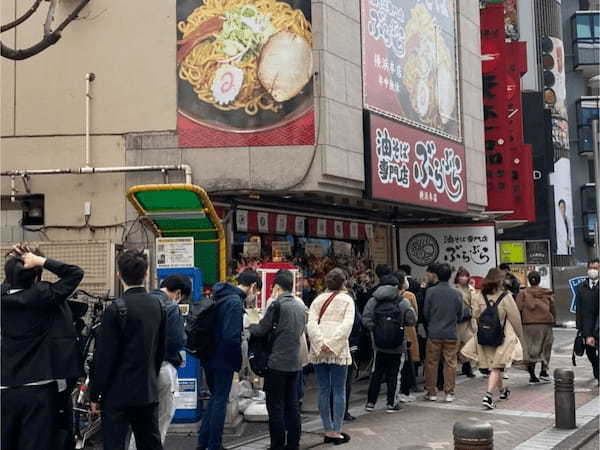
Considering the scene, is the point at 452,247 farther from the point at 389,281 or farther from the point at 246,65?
the point at 246,65

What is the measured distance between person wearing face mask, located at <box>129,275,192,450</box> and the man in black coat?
0.80 meters

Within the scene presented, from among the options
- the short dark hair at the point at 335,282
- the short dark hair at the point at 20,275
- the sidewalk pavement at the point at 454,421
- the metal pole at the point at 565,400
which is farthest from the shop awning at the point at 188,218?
the metal pole at the point at 565,400

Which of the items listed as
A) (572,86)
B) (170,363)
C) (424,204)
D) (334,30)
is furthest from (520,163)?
(572,86)

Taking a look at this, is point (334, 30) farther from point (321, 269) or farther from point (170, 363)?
point (170, 363)

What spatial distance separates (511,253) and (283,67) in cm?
2166

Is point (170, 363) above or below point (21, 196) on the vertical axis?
below

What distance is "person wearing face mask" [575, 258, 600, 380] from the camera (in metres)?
12.6

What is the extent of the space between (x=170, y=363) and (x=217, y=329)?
1.02m

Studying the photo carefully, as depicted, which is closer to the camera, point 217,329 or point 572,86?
point 217,329

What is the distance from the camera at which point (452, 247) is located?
16.3m

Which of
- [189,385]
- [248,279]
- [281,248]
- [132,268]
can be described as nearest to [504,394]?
[281,248]

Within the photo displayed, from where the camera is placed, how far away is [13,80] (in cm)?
1180

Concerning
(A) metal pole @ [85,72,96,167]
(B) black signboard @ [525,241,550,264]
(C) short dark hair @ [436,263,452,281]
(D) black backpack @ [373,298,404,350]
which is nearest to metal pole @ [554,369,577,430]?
(D) black backpack @ [373,298,404,350]

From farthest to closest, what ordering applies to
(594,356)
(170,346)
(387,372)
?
(594,356) < (387,372) < (170,346)
